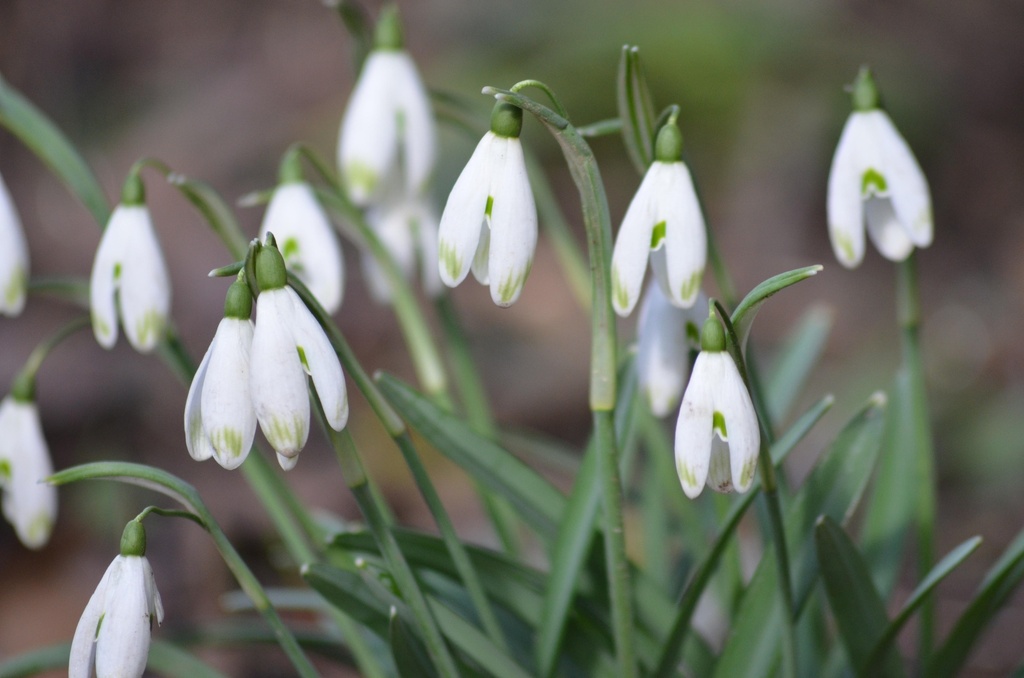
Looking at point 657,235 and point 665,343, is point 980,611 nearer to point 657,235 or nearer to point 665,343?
point 665,343

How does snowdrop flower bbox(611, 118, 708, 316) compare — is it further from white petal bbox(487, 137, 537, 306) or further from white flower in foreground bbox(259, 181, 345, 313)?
white flower in foreground bbox(259, 181, 345, 313)

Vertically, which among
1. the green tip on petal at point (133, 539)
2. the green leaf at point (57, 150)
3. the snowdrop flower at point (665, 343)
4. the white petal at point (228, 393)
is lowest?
the green tip on petal at point (133, 539)

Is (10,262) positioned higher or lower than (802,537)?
higher

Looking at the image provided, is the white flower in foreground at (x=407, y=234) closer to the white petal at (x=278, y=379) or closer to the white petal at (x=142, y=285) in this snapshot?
the white petal at (x=142, y=285)

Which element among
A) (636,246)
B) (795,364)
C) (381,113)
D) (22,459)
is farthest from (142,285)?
(795,364)

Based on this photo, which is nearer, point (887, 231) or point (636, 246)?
point (636, 246)

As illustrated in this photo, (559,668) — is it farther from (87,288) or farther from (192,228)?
(192,228)

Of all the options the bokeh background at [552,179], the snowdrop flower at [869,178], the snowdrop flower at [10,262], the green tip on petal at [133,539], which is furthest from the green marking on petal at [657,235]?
the bokeh background at [552,179]
